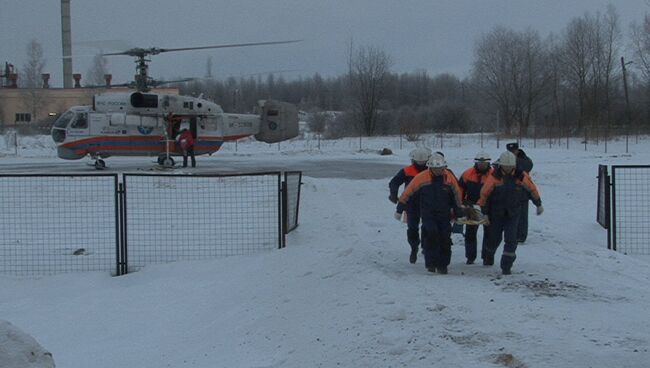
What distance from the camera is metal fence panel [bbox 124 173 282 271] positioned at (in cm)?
1145

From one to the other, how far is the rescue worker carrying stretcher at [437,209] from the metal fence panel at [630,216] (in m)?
3.57

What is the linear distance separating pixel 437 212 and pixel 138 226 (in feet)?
19.1

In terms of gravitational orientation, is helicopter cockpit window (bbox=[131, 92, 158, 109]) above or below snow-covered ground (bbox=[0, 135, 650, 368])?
above

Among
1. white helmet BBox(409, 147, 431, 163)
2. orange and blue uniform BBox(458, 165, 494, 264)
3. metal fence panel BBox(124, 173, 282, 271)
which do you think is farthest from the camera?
metal fence panel BBox(124, 173, 282, 271)

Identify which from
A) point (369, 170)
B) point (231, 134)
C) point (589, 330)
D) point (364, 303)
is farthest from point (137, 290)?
point (231, 134)

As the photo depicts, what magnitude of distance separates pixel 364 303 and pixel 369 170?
21.0 meters

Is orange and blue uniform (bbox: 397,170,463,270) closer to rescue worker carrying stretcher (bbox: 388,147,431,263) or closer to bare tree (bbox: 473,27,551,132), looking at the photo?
rescue worker carrying stretcher (bbox: 388,147,431,263)

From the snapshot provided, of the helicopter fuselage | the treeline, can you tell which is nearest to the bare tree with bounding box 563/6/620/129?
the treeline

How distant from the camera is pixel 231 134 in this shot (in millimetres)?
31188

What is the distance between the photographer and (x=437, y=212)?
9.15 m

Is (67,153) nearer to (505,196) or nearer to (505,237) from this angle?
(505,196)

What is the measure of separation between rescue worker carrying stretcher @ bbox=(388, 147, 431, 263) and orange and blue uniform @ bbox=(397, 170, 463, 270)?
464 mm

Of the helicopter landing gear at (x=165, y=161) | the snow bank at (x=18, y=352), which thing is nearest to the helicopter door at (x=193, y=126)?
the helicopter landing gear at (x=165, y=161)

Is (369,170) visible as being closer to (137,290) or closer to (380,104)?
(137,290)
